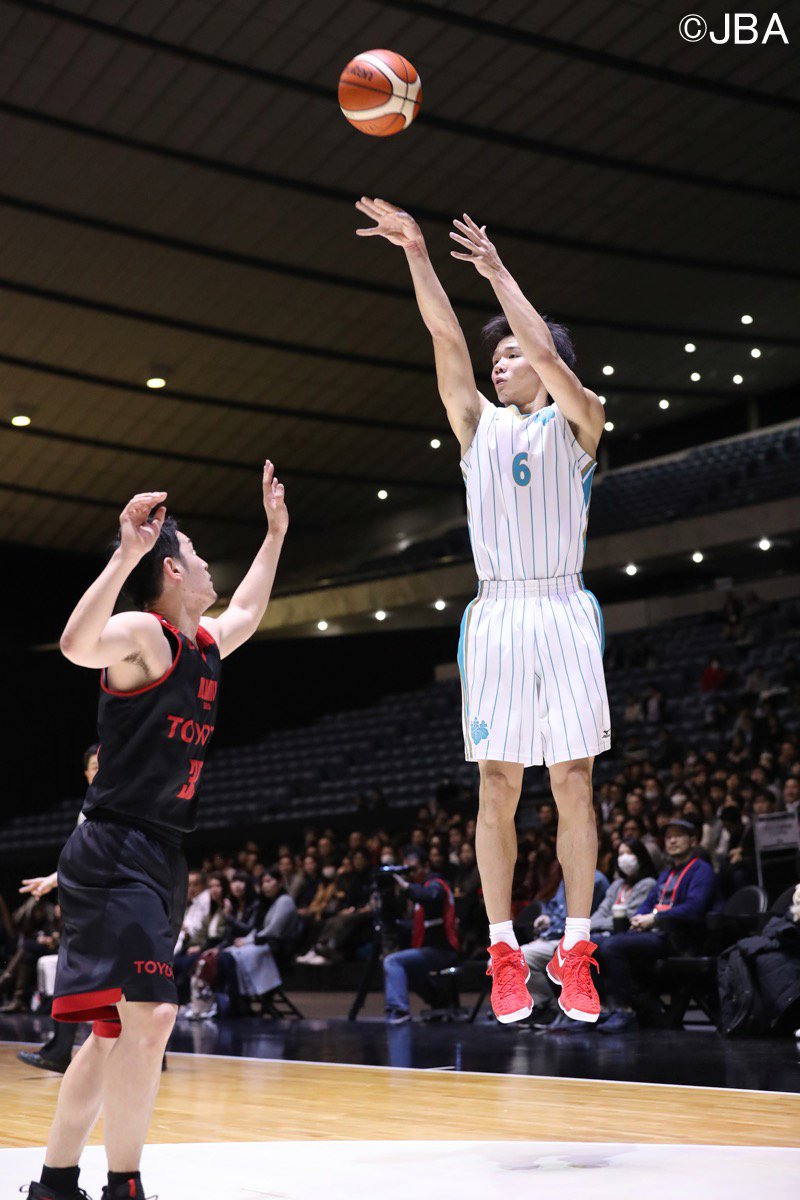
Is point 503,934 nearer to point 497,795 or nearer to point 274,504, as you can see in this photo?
point 497,795

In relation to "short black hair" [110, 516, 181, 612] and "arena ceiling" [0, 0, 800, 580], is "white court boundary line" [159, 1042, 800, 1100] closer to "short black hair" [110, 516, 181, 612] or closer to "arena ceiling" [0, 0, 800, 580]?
"short black hair" [110, 516, 181, 612]

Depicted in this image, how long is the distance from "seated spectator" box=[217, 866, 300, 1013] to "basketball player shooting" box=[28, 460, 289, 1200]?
30.5 feet

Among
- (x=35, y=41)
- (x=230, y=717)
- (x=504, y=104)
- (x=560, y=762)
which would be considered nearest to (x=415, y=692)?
(x=230, y=717)

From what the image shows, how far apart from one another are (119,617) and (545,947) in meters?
7.08

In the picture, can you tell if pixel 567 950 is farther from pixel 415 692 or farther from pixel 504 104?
pixel 415 692

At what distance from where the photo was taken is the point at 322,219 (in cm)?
1967

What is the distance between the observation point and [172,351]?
22.7 m

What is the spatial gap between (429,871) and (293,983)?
14.3ft

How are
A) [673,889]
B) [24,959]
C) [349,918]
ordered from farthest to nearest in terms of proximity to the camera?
[24,959]
[349,918]
[673,889]

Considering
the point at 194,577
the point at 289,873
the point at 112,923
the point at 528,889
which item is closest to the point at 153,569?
the point at 194,577

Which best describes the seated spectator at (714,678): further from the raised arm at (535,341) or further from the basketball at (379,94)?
the basketball at (379,94)

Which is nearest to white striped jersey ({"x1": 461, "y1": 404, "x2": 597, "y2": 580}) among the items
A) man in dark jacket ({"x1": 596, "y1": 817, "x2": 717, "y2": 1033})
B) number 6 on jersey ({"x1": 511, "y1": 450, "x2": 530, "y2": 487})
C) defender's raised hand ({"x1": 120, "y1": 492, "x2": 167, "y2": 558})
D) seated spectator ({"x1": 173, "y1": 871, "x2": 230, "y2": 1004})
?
number 6 on jersey ({"x1": 511, "y1": 450, "x2": 530, "y2": 487})

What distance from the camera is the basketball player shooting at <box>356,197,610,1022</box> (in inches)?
192

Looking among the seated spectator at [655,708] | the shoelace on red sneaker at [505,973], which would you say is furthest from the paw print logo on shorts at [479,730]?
the seated spectator at [655,708]
